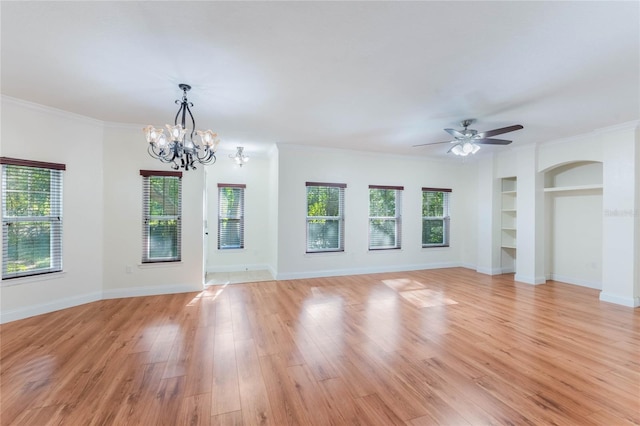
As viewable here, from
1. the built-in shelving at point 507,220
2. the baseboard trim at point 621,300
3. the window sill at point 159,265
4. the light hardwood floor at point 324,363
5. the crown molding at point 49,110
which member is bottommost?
the light hardwood floor at point 324,363

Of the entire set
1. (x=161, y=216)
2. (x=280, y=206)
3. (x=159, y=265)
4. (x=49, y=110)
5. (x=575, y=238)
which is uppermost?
(x=49, y=110)

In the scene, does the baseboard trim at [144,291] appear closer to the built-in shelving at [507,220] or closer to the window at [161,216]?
the window at [161,216]

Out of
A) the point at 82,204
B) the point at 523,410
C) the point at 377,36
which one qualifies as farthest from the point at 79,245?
the point at 523,410

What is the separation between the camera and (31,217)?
3.80m

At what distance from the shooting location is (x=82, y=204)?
4293mm

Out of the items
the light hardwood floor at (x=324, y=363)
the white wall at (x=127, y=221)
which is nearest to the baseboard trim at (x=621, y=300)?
the light hardwood floor at (x=324, y=363)

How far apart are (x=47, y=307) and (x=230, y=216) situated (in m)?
3.55

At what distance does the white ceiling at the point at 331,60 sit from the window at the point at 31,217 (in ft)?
3.15

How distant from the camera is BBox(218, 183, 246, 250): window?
6734mm

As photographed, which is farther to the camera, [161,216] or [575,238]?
[575,238]

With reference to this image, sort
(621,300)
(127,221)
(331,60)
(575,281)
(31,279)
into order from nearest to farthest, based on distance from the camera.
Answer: (331,60) < (31,279) < (621,300) < (127,221) < (575,281)

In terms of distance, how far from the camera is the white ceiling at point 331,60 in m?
1.99

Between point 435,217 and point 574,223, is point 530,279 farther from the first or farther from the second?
point 435,217

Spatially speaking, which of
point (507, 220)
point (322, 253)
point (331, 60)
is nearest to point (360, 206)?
point (322, 253)
